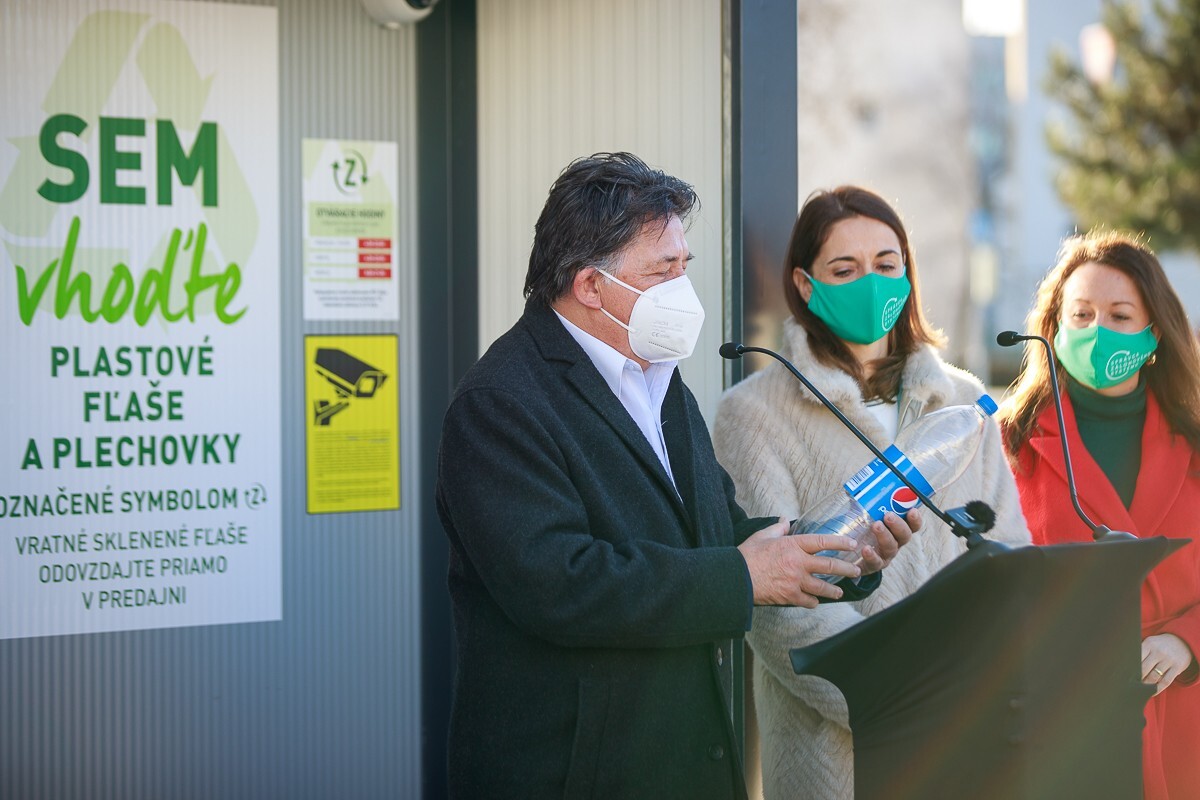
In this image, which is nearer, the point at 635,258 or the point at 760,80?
the point at 635,258

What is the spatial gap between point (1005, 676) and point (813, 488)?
1.12 m

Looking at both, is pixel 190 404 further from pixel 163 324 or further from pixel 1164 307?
pixel 1164 307

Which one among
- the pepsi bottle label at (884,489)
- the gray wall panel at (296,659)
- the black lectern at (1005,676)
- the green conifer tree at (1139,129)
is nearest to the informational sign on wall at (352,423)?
the gray wall panel at (296,659)

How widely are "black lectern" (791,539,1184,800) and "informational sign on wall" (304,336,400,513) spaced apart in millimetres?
2191

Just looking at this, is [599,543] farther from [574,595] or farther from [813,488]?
[813,488]

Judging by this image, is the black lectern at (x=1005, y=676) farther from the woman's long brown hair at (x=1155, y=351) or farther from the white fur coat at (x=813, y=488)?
the woman's long brown hair at (x=1155, y=351)

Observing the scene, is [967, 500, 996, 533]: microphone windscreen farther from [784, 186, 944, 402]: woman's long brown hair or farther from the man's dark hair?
[784, 186, 944, 402]: woman's long brown hair

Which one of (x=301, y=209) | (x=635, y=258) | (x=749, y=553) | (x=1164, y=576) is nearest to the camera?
(x=749, y=553)

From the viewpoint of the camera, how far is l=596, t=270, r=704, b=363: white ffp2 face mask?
7.29 feet

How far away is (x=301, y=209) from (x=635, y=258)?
1.68 meters

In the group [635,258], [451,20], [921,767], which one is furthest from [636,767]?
[451,20]

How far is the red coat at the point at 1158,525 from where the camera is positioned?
2859 mm

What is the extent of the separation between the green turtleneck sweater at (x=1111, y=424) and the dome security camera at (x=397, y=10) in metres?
2.05

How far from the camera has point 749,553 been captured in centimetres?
209
